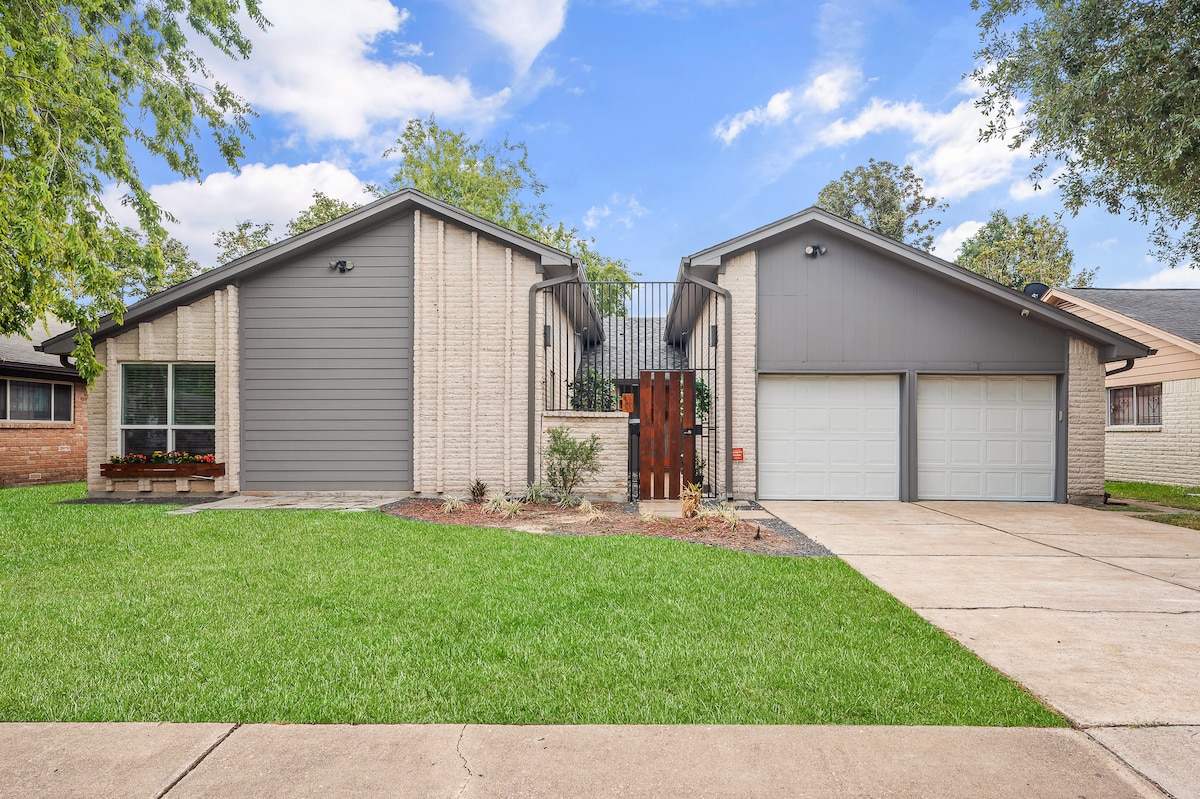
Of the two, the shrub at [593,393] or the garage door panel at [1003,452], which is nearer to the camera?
the garage door panel at [1003,452]

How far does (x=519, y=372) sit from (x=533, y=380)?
306mm

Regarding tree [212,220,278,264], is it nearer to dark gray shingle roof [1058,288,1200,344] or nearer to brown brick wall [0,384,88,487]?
brown brick wall [0,384,88,487]

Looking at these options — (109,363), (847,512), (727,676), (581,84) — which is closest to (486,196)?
(581,84)

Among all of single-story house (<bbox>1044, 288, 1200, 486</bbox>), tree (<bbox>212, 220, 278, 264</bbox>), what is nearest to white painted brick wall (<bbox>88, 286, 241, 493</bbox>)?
single-story house (<bbox>1044, 288, 1200, 486</bbox>)

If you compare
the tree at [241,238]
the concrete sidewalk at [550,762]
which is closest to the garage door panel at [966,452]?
the concrete sidewalk at [550,762]

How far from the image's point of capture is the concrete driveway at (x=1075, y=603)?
8.80 feet

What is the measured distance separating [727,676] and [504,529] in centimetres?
474

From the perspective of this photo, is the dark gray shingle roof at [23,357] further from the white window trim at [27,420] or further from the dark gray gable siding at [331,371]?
the dark gray gable siding at [331,371]

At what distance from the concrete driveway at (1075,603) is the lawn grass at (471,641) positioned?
31 cm

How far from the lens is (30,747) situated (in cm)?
238

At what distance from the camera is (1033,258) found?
1174 inches

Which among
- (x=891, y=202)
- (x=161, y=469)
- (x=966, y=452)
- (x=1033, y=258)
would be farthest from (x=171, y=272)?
(x=1033, y=258)

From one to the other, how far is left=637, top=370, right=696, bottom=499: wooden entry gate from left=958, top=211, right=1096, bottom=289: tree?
26345 mm

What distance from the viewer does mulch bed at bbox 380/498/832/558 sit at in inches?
253
